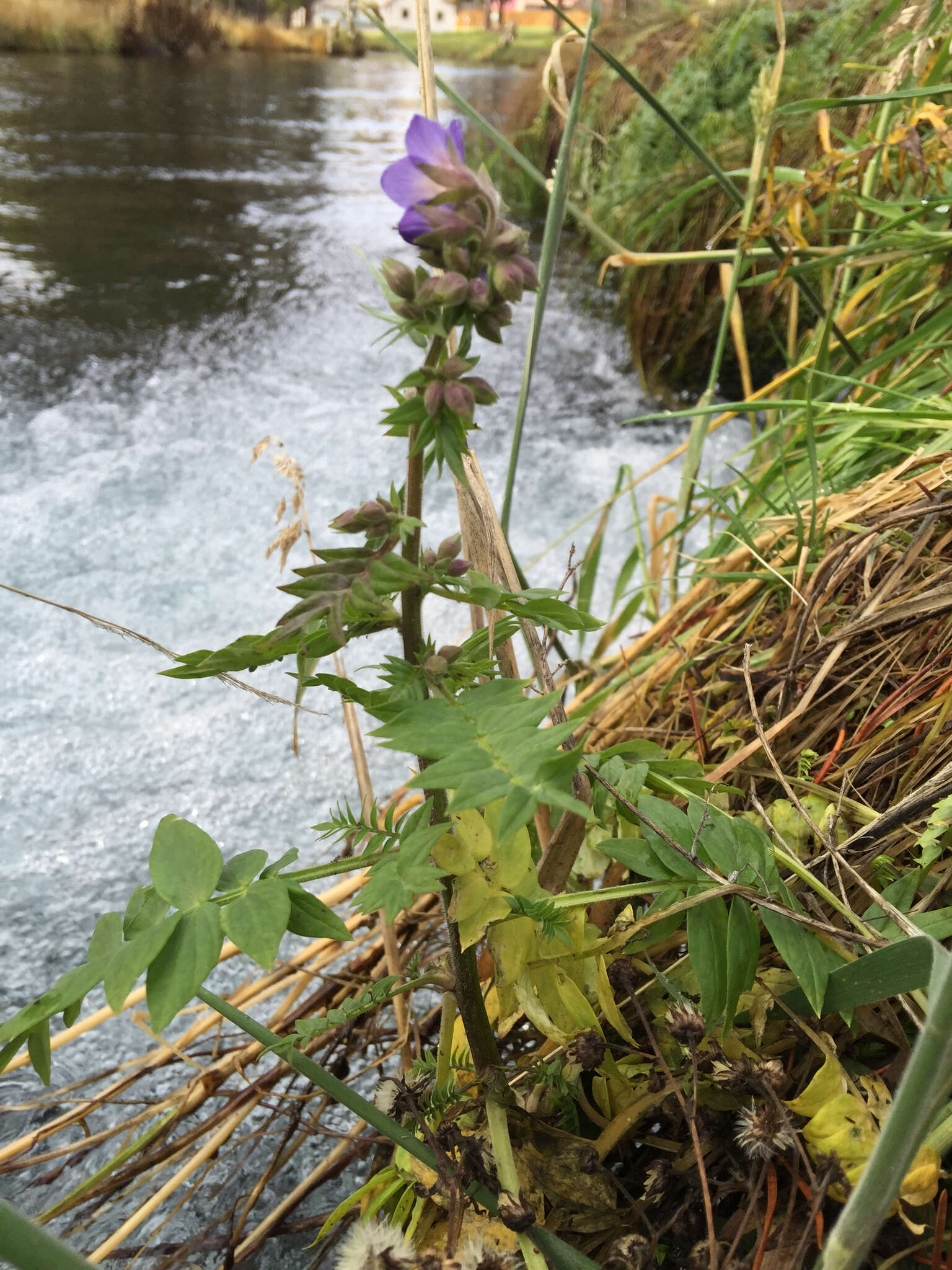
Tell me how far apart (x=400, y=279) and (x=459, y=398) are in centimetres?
6

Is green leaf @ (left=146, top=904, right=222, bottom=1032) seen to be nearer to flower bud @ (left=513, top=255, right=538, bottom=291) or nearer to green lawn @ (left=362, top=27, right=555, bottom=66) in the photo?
flower bud @ (left=513, top=255, right=538, bottom=291)

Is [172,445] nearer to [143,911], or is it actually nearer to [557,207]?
[557,207]

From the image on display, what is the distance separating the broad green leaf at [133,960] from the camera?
32 cm

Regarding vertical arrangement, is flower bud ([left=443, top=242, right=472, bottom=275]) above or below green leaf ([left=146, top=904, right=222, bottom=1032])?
above

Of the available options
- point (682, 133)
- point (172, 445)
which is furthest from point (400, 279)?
point (172, 445)

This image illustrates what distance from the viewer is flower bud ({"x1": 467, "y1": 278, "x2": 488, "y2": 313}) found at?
12.7 inches

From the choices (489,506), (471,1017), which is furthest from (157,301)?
(471,1017)

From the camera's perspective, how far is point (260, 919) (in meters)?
0.34

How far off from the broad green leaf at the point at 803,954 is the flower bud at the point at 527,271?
0.29m

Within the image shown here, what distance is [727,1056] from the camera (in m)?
0.43

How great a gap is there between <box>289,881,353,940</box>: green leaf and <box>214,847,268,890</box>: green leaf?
24 mm

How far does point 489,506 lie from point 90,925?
24.7 inches

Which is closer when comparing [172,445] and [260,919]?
[260,919]

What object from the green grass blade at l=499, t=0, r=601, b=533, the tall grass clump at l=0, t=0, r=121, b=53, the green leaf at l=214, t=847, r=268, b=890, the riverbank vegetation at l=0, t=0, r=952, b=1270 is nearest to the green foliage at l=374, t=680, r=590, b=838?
the riverbank vegetation at l=0, t=0, r=952, b=1270
